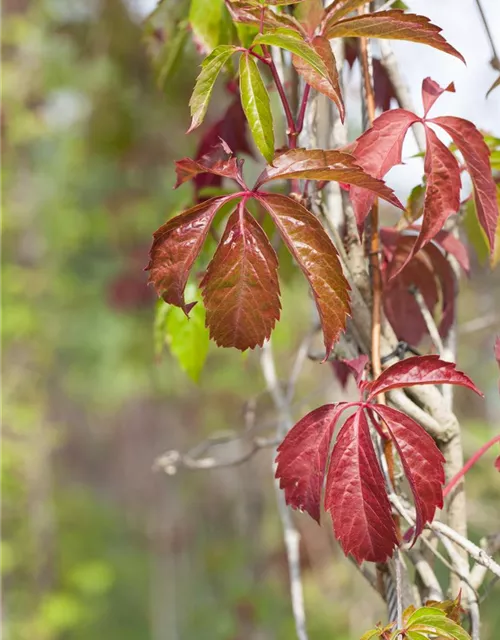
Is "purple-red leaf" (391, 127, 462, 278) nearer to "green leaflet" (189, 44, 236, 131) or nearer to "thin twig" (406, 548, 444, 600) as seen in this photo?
"green leaflet" (189, 44, 236, 131)

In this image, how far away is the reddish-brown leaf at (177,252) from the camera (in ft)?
1.47

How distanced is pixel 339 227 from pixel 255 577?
13.8 feet

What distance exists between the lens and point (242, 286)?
45 centimetres

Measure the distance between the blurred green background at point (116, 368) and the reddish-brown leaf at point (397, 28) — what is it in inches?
97.3

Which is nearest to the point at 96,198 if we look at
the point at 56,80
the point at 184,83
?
the point at 56,80

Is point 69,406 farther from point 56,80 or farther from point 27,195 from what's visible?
point 56,80

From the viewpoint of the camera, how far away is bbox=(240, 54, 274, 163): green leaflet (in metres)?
0.44

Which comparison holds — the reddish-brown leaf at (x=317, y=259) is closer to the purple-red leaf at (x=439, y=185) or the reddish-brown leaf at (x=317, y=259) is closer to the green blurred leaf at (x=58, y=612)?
the purple-red leaf at (x=439, y=185)

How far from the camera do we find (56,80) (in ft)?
16.7

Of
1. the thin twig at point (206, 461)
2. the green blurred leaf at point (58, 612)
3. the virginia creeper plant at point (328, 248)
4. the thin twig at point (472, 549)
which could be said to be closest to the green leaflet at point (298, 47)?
the virginia creeper plant at point (328, 248)

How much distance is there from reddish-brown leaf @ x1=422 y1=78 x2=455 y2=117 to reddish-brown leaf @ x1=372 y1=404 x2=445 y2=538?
24 cm

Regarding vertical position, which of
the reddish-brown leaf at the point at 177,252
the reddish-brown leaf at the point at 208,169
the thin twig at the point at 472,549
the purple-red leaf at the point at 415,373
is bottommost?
the thin twig at the point at 472,549

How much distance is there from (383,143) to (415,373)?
0.18 m

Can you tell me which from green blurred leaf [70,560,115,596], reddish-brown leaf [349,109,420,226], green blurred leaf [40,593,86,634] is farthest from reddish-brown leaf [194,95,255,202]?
green blurred leaf [70,560,115,596]
